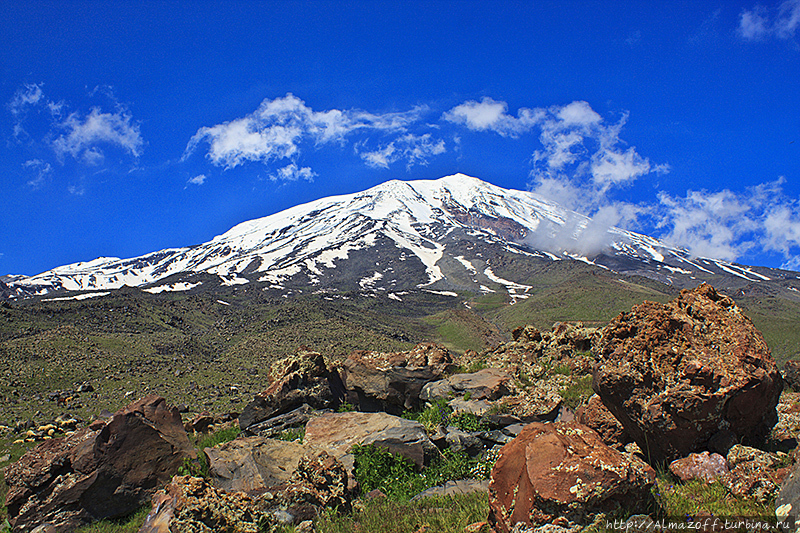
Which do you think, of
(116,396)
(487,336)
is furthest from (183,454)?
(487,336)

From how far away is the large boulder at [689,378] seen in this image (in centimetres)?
515

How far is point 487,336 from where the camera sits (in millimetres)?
65875

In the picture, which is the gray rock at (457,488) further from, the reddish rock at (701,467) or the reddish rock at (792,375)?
the reddish rock at (792,375)

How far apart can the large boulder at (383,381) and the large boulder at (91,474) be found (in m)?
5.50

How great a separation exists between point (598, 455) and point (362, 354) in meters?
11.3

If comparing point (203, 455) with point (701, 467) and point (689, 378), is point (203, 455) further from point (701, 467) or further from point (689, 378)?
point (689, 378)

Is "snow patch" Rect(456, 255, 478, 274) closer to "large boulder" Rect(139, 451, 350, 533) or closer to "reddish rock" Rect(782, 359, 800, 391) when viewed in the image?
"reddish rock" Rect(782, 359, 800, 391)

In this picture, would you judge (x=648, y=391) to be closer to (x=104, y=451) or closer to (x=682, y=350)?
(x=682, y=350)

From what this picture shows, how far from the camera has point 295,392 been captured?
1266 centimetres

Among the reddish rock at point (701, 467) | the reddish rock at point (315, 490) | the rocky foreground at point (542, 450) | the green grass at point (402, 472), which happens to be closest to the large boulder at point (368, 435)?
the rocky foreground at point (542, 450)

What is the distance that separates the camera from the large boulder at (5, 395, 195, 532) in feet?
24.5

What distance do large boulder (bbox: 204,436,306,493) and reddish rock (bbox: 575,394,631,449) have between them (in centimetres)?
454

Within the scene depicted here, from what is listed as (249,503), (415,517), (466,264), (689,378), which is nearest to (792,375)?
(689,378)

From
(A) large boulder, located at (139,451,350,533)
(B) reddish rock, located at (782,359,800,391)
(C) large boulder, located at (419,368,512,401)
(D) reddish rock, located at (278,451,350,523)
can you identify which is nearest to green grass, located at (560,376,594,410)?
(C) large boulder, located at (419,368,512,401)
